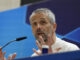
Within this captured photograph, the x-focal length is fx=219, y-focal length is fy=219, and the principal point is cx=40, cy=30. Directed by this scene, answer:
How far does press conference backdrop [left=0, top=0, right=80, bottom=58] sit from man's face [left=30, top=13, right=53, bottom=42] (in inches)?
17.5

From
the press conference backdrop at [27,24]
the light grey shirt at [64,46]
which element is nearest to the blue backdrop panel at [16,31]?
the press conference backdrop at [27,24]

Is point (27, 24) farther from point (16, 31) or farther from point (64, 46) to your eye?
point (64, 46)

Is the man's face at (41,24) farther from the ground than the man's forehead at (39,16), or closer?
closer

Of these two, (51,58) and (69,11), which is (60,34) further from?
(51,58)

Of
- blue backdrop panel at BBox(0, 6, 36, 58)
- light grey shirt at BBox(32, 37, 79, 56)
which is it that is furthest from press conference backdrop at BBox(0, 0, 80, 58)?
light grey shirt at BBox(32, 37, 79, 56)

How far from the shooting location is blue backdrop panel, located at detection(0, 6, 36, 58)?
2002mm

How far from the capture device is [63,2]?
2115mm

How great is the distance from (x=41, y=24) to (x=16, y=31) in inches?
31.7

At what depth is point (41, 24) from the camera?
142 cm

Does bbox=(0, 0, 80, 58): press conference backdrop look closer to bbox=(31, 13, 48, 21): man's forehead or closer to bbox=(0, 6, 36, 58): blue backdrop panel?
bbox=(0, 6, 36, 58): blue backdrop panel

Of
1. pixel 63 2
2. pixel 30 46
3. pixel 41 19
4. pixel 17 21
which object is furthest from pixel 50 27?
pixel 17 21

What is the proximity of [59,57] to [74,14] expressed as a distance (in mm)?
1353

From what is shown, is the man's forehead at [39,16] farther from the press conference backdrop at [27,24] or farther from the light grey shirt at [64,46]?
the press conference backdrop at [27,24]

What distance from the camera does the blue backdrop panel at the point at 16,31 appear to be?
2.00 m
